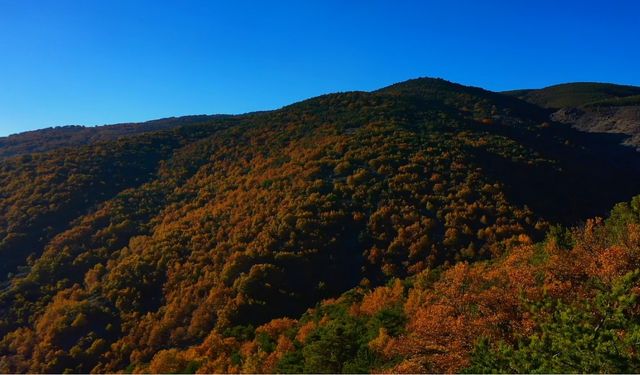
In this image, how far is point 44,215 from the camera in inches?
1821

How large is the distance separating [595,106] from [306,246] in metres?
67.9

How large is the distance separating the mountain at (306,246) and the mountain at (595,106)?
11.8 meters

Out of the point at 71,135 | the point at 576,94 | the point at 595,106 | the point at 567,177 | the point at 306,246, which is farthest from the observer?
the point at 71,135

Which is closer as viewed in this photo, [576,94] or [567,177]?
[567,177]

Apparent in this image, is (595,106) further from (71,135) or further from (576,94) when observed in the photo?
(71,135)

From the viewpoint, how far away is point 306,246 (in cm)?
3278

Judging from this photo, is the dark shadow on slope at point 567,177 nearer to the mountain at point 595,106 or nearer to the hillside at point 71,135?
the mountain at point 595,106

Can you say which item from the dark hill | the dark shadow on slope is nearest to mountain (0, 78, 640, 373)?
the dark shadow on slope

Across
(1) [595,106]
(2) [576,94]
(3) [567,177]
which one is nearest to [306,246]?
(3) [567,177]

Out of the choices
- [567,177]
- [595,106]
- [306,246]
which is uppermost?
[595,106]

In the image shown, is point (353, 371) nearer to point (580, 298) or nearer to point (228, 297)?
point (580, 298)

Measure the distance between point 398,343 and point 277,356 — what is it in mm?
6767

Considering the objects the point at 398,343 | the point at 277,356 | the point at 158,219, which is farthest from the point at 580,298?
the point at 158,219

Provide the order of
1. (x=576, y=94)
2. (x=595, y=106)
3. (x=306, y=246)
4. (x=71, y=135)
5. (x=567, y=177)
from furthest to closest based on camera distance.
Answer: (x=71, y=135) < (x=576, y=94) < (x=595, y=106) < (x=567, y=177) < (x=306, y=246)
